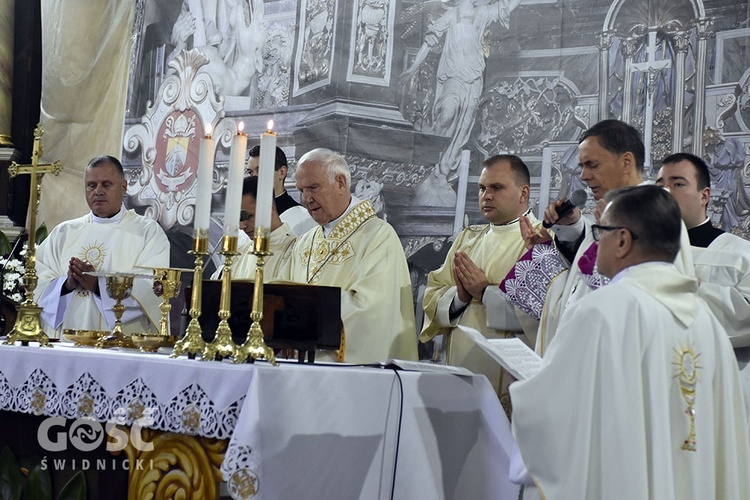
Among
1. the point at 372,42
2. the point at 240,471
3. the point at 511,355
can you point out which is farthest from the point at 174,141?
the point at 240,471

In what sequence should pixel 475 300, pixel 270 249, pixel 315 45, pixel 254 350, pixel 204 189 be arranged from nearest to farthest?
pixel 254 350 → pixel 204 189 → pixel 475 300 → pixel 270 249 → pixel 315 45

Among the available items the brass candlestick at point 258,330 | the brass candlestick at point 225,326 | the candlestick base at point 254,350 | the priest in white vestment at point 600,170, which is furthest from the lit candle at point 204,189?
the priest in white vestment at point 600,170

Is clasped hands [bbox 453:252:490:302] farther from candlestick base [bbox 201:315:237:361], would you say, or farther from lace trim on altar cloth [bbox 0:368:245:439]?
lace trim on altar cloth [bbox 0:368:245:439]

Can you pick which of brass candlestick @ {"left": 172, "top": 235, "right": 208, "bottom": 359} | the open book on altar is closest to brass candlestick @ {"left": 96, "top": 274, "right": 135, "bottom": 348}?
brass candlestick @ {"left": 172, "top": 235, "right": 208, "bottom": 359}

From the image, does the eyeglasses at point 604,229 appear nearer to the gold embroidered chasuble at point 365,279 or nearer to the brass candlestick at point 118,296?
the gold embroidered chasuble at point 365,279

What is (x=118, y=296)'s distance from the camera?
401 cm

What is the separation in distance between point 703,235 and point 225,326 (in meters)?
2.45

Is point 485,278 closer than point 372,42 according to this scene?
Yes

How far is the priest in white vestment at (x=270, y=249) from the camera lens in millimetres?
5223

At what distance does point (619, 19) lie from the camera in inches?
279

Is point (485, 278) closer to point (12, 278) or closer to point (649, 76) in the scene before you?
point (12, 278)

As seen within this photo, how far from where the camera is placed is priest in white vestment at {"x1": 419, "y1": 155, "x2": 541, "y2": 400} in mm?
4742

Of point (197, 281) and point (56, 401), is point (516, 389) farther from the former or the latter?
point (56, 401)

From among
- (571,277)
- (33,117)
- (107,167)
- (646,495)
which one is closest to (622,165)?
(571,277)
